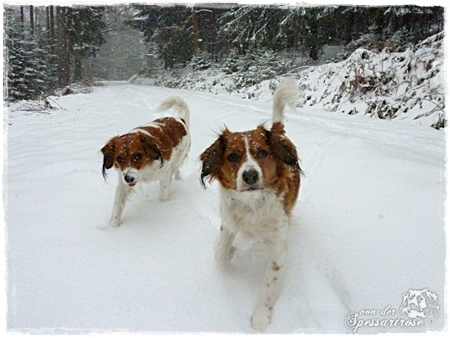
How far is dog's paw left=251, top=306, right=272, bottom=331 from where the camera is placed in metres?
1.82

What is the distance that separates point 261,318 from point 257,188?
785mm

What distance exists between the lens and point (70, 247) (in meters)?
2.40

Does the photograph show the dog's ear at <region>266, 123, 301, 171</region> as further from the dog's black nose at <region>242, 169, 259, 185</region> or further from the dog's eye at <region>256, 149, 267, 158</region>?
the dog's black nose at <region>242, 169, 259, 185</region>

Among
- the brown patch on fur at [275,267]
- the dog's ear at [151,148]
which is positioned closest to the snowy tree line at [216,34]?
the dog's ear at [151,148]

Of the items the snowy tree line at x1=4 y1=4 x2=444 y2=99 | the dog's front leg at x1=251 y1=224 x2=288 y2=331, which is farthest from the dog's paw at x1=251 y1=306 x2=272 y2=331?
the snowy tree line at x1=4 y1=4 x2=444 y2=99

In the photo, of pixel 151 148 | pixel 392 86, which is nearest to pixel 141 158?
pixel 151 148

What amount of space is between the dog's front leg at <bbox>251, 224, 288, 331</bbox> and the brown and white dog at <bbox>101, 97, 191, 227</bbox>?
151 cm

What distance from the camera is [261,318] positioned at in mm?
1843

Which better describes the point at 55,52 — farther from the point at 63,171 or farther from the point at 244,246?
the point at 244,246

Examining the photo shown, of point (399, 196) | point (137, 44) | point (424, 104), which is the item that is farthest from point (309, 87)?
point (137, 44)

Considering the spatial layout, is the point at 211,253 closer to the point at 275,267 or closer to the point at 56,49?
the point at 275,267

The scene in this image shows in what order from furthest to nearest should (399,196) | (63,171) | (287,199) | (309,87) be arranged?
1. (309,87)
2. (63,171)
3. (399,196)
4. (287,199)

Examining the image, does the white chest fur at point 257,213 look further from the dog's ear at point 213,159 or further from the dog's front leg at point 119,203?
the dog's front leg at point 119,203

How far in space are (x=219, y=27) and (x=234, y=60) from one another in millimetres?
2132
